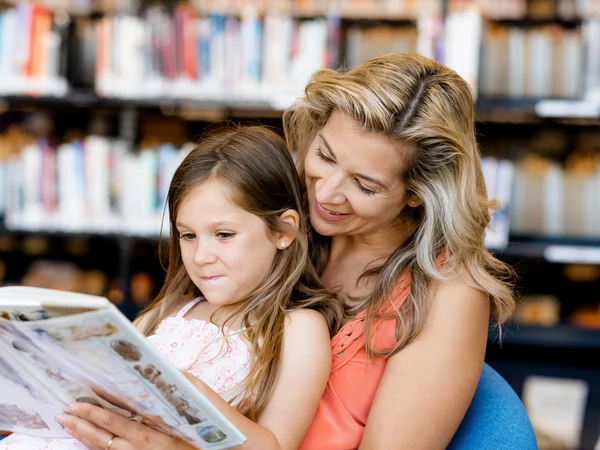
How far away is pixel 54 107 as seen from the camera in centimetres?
337

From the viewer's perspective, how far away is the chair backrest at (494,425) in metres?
1.23

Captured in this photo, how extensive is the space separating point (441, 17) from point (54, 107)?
1716 mm

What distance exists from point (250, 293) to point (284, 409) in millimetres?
231

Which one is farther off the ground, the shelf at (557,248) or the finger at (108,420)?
the finger at (108,420)

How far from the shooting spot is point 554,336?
2.89m

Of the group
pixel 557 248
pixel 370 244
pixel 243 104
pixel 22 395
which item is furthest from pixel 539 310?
pixel 22 395

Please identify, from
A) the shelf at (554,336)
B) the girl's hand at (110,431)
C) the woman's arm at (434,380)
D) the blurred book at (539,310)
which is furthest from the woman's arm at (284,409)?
the blurred book at (539,310)

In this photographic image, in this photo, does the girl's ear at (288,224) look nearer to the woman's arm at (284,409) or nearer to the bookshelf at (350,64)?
the woman's arm at (284,409)

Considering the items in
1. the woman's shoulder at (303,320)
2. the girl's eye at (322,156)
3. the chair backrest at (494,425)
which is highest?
the girl's eye at (322,156)

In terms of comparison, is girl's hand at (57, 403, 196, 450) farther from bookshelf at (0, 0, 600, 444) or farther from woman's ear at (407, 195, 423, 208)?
bookshelf at (0, 0, 600, 444)

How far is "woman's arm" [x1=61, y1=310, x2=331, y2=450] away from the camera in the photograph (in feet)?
3.46

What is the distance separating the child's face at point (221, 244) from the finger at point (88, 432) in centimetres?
31

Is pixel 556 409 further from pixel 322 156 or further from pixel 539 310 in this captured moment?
pixel 322 156

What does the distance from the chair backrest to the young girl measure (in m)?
0.27
